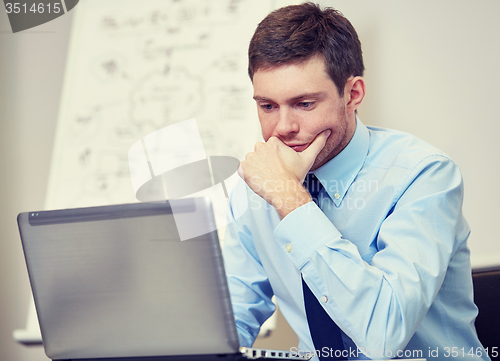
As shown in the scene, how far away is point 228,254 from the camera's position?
1.13 meters

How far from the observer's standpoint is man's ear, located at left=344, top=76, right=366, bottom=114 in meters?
1.03

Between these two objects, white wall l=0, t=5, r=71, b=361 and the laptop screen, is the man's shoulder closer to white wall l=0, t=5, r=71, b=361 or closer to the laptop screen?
the laptop screen

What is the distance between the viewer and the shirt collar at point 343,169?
3.20ft

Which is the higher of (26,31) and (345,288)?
(26,31)

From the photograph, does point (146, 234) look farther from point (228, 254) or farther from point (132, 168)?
point (132, 168)

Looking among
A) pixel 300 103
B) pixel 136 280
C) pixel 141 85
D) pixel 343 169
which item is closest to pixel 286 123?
pixel 300 103

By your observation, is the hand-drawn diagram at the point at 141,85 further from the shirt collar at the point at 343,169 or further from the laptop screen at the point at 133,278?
the laptop screen at the point at 133,278

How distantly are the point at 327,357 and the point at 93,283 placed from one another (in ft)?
1.63

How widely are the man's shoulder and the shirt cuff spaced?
0.85 ft

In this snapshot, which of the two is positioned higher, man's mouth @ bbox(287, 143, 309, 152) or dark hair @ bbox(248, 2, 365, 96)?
dark hair @ bbox(248, 2, 365, 96)

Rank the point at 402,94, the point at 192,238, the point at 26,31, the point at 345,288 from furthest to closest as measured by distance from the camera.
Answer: the point at 26,31, the point at 402,94, the point at 345,288, the point at 192,238

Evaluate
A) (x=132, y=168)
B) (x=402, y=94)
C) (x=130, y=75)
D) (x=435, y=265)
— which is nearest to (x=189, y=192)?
(x=132, y=168)

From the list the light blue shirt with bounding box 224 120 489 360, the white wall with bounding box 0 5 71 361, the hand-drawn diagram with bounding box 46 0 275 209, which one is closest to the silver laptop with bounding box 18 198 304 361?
the light blue shirt with bounding box 224 120 489 360

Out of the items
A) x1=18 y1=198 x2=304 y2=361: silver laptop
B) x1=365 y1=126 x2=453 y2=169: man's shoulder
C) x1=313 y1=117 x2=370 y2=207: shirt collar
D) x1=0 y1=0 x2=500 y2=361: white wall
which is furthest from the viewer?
x1=0 y1=0 x2=500 y2=361: white wall
